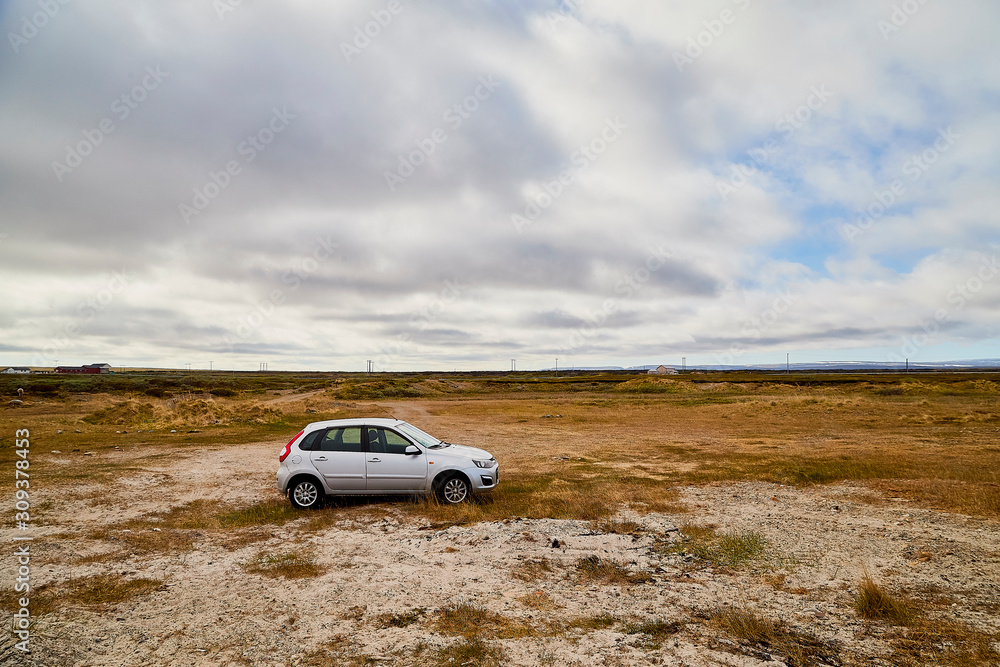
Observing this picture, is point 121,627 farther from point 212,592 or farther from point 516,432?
point 516,432

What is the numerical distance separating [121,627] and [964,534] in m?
12.3

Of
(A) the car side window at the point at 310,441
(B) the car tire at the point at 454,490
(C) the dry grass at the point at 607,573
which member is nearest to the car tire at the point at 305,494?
(A) the car side window at the point at 310,441

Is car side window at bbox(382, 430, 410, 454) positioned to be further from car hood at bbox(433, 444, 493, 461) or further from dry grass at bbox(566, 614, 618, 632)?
dry grass at bbox(566, 614, 618, 632)

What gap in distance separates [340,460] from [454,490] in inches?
100

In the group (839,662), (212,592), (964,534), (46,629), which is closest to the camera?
(839,662)

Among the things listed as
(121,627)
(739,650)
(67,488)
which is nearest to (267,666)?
(121,627)

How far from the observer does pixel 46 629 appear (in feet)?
19.4

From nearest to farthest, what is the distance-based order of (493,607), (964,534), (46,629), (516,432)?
(46,629) < (493,607) < (964,534) < (516,432)

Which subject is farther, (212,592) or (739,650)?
(212,592)

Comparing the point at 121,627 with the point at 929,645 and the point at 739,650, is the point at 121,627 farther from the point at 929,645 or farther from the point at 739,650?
the point at 929,645

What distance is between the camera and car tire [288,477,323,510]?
11.6m

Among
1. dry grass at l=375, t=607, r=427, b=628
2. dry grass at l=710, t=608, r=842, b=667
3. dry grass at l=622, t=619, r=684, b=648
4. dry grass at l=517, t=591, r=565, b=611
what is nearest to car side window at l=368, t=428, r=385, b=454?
dry grass at l=375, t=607, r=427, b=628

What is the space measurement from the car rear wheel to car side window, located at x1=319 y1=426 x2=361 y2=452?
205cm

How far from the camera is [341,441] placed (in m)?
11.9
